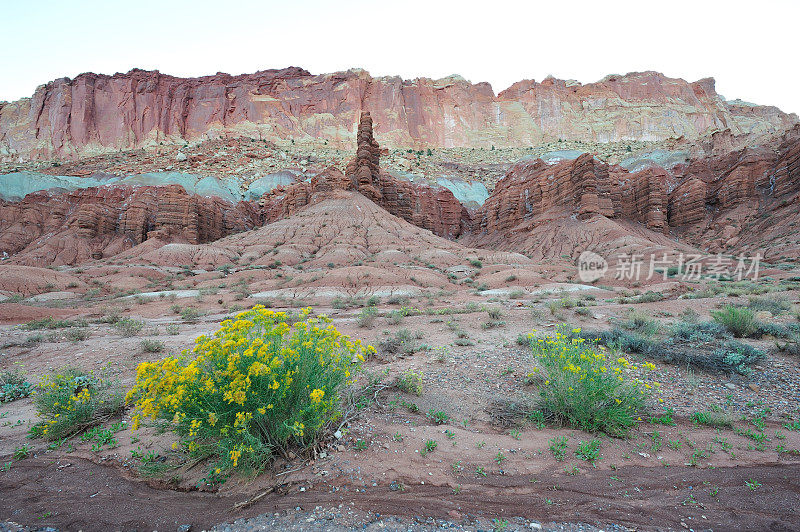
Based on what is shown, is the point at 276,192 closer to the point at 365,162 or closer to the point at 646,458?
the point at 365,162

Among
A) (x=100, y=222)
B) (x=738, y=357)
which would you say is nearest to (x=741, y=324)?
(x=738, y=357)

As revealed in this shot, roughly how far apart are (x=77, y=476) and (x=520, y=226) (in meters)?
48.5

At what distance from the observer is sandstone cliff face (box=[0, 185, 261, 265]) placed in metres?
40.5

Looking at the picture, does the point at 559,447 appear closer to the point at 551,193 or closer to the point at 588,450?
the point at 588,450

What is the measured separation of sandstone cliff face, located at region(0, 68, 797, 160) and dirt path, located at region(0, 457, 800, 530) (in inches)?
3742

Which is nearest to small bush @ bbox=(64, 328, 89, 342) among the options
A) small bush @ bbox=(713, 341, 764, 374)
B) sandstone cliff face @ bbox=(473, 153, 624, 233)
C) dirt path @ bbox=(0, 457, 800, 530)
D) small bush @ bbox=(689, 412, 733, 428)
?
dirt path @ bbox=(0, 457, 800, 530)

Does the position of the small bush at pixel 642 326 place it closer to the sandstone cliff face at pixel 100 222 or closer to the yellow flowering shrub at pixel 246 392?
the yellow flowering shrub at pixel 246 392

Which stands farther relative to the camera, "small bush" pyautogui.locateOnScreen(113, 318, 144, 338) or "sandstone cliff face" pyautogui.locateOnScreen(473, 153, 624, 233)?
"sandstone cliff face" pyautogui.locateOnScreen(473, 153, 624, 233)

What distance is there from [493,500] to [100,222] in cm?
5544

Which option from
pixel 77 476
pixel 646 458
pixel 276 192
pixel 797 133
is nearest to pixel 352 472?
pixel 77 476

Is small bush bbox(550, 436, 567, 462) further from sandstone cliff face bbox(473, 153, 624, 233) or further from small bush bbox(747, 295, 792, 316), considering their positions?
sandstone cliff face bbox(473, 153, 624, 233)

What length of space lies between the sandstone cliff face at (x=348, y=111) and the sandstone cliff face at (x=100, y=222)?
154ft

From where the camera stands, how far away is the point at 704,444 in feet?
12.9

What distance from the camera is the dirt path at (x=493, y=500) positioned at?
279 centimetres
